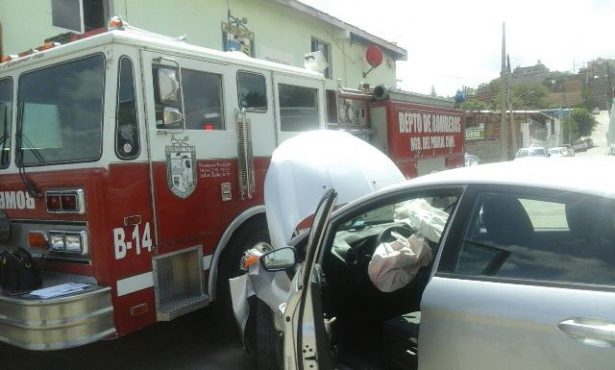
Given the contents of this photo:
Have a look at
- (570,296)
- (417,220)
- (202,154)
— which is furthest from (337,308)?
(202,154)

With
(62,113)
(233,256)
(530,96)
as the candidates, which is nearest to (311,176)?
(233,256)

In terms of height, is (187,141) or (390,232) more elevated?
(187,141)

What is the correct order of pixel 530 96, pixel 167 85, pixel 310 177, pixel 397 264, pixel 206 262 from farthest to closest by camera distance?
pixel 530 96
pixel 310 177
pixel 206 262
pixel 167 85
pixel 397 264

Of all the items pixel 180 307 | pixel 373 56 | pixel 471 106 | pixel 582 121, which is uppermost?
pixel 373 56

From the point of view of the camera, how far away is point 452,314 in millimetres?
2277

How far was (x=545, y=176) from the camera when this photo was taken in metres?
2.32

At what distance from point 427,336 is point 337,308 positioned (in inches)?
42.1

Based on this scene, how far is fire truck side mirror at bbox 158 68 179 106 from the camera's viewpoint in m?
4.16

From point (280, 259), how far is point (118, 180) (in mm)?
1522

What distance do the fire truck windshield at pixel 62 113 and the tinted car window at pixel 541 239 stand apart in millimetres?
2732

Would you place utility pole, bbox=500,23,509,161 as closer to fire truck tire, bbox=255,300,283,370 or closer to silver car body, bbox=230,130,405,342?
silver car body, bbox=230,130,405,342

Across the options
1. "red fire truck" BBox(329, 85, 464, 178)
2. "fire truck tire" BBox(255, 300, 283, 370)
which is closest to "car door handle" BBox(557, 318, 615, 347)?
"fire truck tire" BBox(255, 300, 283, 370)

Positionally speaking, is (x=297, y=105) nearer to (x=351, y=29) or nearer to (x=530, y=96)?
(x=351, y=29)

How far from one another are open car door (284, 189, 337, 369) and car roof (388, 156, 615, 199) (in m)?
0.57
